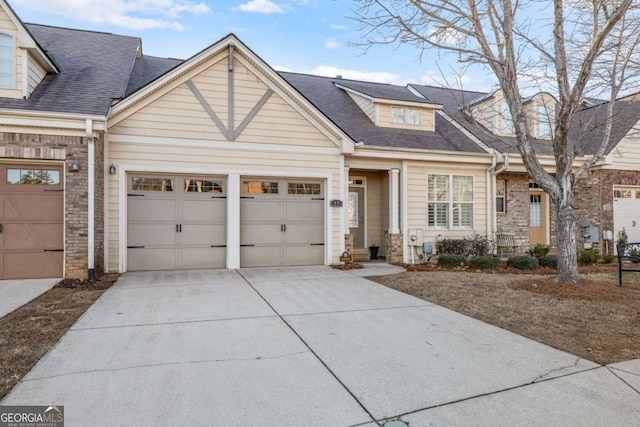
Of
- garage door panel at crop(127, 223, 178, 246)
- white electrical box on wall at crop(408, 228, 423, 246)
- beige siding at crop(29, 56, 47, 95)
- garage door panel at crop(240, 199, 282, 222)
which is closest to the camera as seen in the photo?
beige siding at crop(29, 56, 47, 95)

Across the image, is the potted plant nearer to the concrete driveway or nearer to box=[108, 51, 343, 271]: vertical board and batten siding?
box=[108, 51, 343, 271]: vertical board and batten siding

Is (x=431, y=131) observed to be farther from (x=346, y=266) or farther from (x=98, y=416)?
(x=98, y=416)

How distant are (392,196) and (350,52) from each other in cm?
435

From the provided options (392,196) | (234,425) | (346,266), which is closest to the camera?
(234,425)

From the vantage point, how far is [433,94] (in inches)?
599

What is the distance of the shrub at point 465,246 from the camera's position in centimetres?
1081

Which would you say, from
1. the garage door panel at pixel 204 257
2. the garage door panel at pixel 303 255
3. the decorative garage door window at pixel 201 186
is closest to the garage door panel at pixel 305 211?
the garage door panel at pixel 303 255

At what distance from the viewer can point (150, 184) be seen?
862 centimetres

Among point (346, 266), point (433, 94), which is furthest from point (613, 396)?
point (433, 94)

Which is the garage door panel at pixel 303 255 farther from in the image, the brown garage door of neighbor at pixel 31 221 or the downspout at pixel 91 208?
the brown garage door of neighbor at pixel 31 221

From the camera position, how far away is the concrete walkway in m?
5.45

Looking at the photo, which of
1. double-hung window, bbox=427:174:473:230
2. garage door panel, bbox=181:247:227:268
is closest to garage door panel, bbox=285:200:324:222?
garage door panel, bbox=181:247:227:268

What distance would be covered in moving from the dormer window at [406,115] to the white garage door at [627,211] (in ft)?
24.0

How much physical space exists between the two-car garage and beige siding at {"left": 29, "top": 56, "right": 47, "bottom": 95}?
2549mm
